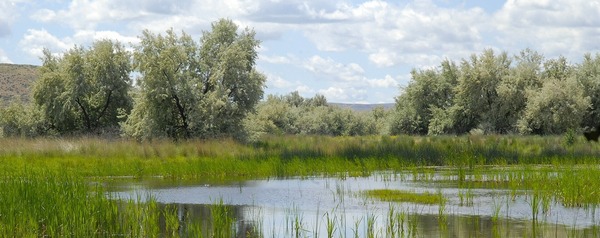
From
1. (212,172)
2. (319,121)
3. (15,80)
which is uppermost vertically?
(15,80)

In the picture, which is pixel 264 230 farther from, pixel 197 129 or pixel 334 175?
pixel 197 129

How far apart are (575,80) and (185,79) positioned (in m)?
32.2

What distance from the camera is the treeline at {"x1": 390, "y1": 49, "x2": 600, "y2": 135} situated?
64.2 m

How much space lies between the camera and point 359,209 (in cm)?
2122

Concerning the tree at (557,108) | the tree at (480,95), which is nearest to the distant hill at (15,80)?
the tree at (480,95)

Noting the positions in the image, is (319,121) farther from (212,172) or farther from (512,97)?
(212,172)

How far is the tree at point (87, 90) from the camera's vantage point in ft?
191

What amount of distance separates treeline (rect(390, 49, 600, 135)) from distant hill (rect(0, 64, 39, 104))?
63.6 m

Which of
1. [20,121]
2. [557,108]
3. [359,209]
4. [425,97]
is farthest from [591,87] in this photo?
[359,209]

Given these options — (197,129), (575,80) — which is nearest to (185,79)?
(197,129)

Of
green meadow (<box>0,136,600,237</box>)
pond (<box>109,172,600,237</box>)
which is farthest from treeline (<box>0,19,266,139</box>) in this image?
pond (<box>109,172,600,237</box>)

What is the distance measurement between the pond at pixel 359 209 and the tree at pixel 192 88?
18.1 meters

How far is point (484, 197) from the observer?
2323 cm

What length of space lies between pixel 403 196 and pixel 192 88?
91.4ft
